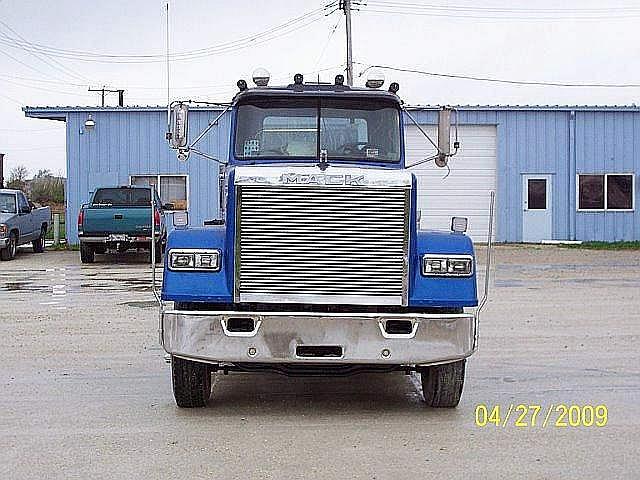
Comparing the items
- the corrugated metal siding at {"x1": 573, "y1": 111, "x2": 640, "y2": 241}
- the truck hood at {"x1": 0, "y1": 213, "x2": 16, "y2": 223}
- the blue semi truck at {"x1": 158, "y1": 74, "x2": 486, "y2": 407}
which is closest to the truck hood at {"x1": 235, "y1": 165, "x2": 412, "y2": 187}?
the blue semi truck at {"x1": 158, "y1": 74, "x2": 486, "y2": 407}

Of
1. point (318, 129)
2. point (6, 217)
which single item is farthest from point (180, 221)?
point (6, 217)

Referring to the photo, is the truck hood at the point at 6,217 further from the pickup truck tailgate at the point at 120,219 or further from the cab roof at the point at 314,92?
the cab roof at the point at 314,92

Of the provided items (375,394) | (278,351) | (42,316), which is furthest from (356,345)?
(42,316)

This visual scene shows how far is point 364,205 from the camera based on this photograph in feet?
25.2

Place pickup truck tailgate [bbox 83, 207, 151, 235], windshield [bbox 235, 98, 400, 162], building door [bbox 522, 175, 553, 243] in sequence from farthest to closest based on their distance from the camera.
→ building door [bbox 522, 175, 553, 243] < pickup truck tailgate [bbox 83, 207, 151, 235] < windshield [bbox 235, 98, 400, 162]

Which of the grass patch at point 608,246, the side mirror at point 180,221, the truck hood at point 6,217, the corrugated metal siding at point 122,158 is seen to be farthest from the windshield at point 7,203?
the side mirror at point 180,221

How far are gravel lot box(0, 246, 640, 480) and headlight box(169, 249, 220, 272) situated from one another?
1148 millimetres

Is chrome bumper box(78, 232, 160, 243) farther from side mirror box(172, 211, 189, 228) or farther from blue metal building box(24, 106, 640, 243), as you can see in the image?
side mirror box(172, 211, 189, 228)

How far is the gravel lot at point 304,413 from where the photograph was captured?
6605 mm

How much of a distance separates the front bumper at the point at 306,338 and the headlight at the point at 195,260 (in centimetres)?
34

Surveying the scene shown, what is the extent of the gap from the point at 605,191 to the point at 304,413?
28.2 metres

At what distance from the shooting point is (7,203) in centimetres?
2848

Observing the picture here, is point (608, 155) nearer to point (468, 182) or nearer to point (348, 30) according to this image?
point (468, 182)

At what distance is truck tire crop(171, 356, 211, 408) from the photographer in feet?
26.4
